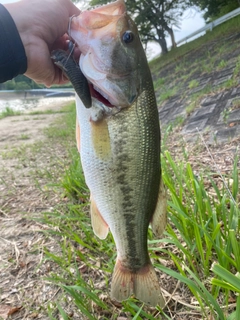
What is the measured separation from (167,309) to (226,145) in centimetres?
212

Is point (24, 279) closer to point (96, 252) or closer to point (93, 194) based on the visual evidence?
point (96, 252)

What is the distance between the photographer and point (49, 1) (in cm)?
162

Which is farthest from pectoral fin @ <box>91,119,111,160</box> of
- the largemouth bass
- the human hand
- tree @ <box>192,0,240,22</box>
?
tree @ <box>192,0,240,22</box>

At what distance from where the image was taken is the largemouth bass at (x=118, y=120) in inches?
54.2

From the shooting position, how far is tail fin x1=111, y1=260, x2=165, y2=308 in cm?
149

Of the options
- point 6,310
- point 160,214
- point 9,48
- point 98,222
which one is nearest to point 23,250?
point 6,310

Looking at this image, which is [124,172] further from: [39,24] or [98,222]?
[39,24]

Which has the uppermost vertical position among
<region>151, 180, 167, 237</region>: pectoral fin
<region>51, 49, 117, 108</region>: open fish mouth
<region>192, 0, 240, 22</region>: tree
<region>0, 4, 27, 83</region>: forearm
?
<region>0, 4, 27, 83</region>: forearm

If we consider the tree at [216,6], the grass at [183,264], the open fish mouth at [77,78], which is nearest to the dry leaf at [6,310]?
the grass at [183,264]

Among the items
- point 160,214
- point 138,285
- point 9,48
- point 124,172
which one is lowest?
point 138,285

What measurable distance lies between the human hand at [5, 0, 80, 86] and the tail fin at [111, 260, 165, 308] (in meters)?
1.06

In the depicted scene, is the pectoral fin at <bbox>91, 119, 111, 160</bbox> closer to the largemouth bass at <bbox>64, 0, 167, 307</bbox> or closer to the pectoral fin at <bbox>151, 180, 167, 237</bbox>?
the largemouth bass at <bbox>64, 0, 167, 307</bbox>

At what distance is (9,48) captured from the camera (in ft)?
5.03

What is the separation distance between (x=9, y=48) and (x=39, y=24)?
0.19m
